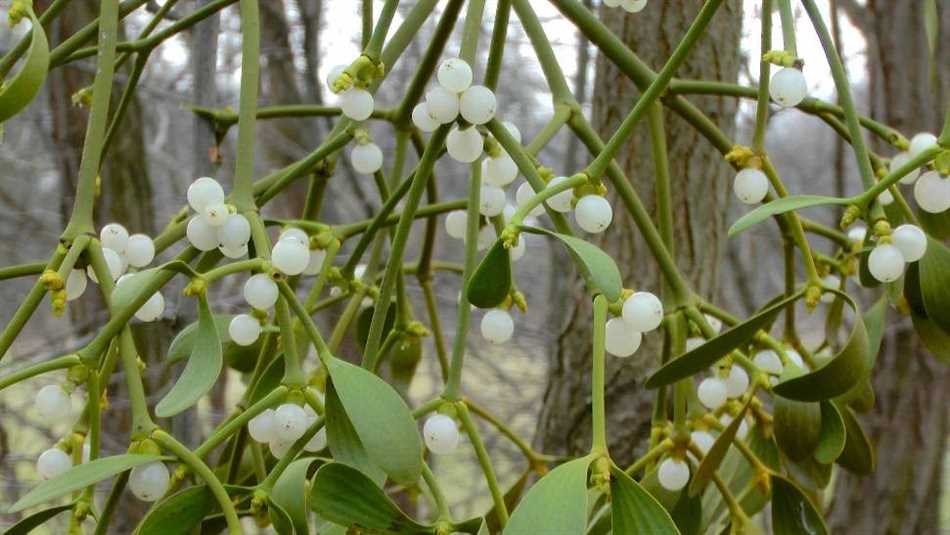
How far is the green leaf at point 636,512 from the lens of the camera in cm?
35

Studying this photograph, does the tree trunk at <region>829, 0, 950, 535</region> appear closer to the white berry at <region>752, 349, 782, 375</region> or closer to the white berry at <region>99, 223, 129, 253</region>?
the white berry at <region>752, 349, 782, 375</region>

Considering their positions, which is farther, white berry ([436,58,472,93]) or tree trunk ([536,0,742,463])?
tree trunk ([536,0,742,463])

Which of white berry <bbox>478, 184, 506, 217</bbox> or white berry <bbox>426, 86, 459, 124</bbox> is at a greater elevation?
white berry <bbox>426, 86, 459, 124</bbox>

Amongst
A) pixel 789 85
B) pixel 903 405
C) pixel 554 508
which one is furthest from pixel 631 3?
pixel 903 405

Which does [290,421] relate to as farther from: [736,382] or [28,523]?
[736,382]

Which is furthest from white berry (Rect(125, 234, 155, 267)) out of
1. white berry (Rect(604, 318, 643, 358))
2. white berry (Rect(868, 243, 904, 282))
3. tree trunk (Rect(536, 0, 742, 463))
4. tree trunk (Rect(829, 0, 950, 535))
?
tree trunk (Rect(829, 0, 950, 535))

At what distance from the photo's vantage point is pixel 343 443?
0.39m

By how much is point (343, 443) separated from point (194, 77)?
1.39 feet

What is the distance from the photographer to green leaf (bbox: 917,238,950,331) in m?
0.45

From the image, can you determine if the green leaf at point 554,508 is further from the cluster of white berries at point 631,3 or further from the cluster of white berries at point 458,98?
the cluster of white berries at point 631,3

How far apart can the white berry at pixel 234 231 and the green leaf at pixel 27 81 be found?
87 millimetres

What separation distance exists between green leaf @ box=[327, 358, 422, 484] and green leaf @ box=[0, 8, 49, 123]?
15 cm

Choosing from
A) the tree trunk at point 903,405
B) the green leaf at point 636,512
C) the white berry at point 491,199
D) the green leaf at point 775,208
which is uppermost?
the green leaf at point 775,208

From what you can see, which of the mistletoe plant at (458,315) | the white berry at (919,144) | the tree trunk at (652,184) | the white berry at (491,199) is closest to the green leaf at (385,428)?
the mistletoe plant at (458,315)
